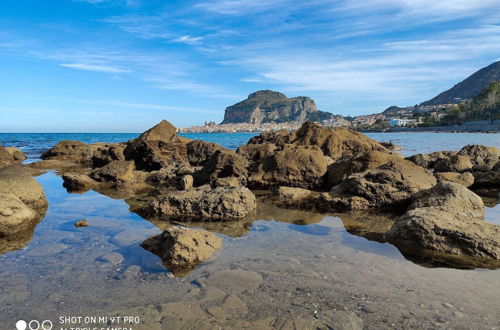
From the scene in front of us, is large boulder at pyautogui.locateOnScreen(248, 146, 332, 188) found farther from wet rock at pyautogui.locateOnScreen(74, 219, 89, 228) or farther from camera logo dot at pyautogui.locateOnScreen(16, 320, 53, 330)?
camera logo dot at pyautogui.locateOnScreen(16, 320, 53, 330)

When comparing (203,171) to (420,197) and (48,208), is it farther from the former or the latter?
(420,197)

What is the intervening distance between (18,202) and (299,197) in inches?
274

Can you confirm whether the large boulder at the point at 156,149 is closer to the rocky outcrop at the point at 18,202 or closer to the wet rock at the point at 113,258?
the rocky outcrop at the point at 18,202

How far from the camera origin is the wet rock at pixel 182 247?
527 cm

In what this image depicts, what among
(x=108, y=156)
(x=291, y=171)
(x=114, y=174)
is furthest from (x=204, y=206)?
(x=108, y=156)

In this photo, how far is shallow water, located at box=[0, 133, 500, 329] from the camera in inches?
151

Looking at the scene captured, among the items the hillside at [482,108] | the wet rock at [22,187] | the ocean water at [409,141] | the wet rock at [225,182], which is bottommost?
the ocean water at [409,141]

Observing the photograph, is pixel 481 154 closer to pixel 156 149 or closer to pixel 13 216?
pixel 156 149

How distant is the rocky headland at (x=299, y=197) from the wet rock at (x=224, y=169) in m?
0.04

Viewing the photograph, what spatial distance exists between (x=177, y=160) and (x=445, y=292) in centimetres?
1597

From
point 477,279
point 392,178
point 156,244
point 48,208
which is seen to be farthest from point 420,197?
point 48,208

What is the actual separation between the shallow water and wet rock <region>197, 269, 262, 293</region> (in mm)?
13

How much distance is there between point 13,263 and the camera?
Answer: 5.36 metres

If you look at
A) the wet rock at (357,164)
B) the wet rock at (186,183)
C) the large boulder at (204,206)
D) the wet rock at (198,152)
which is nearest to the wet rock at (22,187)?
the large boulder at (204,206)
